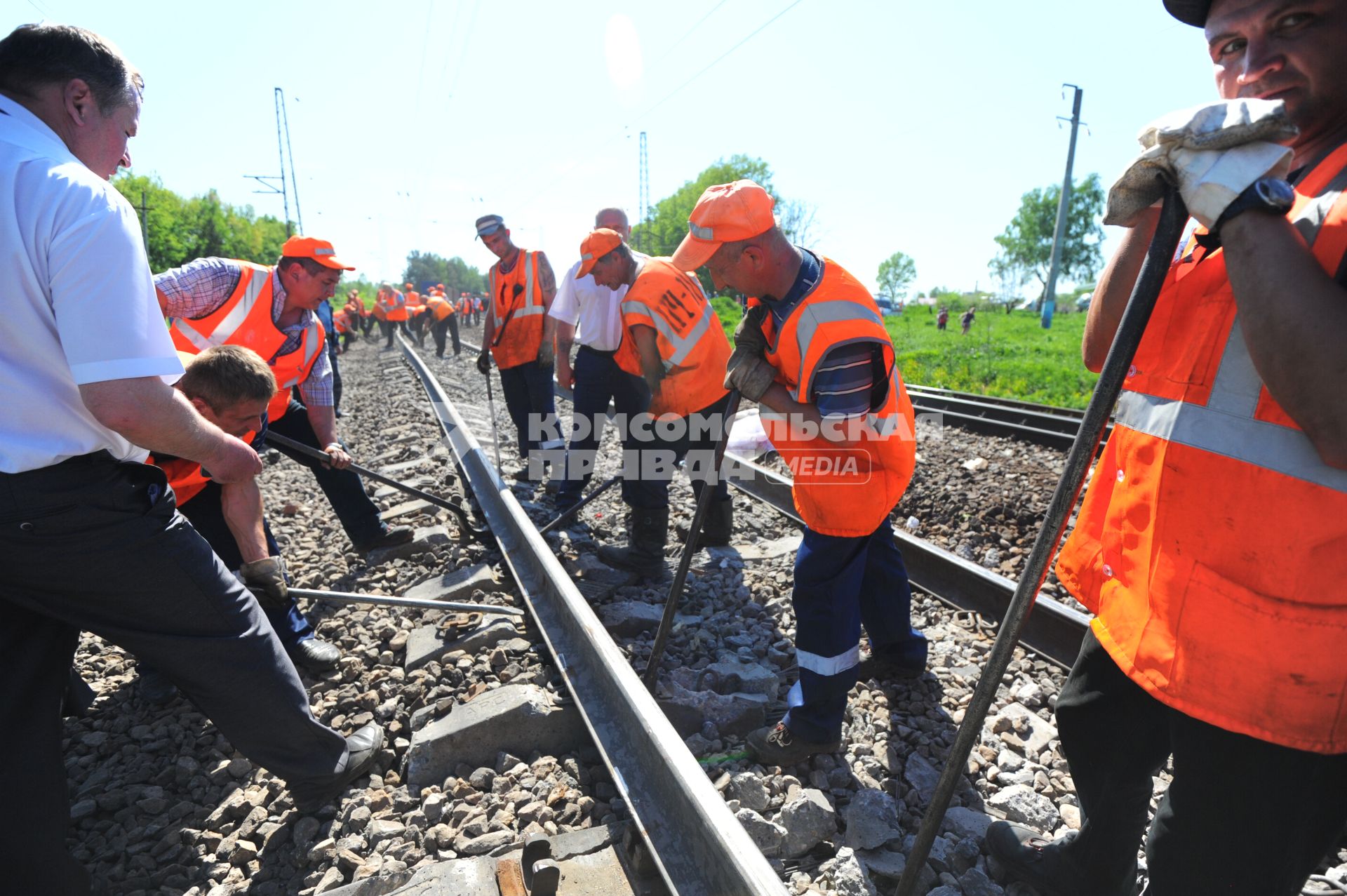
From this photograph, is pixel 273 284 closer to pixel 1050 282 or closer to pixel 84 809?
pixel 84 809

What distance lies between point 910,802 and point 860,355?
156cm

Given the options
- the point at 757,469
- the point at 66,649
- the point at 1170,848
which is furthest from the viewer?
the point at 757,469

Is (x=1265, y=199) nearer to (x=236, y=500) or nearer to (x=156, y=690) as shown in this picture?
(x=236, y=500)

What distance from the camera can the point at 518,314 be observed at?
6520 millimetres

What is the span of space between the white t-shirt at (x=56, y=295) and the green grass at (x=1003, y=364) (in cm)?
970

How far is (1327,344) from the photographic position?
100 cm

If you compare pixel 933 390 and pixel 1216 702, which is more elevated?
pixel 1216 702

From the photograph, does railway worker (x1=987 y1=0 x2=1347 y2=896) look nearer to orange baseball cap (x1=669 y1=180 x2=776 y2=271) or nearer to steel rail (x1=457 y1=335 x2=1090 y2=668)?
steel rail (x1=457 y1=335 x2=1090 y2=668)

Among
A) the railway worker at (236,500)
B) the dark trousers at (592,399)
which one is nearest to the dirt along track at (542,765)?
the railway worker at (236,500)

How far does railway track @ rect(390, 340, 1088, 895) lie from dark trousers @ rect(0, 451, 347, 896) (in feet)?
3.54

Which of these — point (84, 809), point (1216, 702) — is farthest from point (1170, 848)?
point (84, 809)

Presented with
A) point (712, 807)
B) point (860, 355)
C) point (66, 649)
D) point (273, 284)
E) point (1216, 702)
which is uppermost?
point (273, 284)

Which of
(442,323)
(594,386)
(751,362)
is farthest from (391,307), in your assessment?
(751,362)

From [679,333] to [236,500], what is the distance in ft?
8.06
